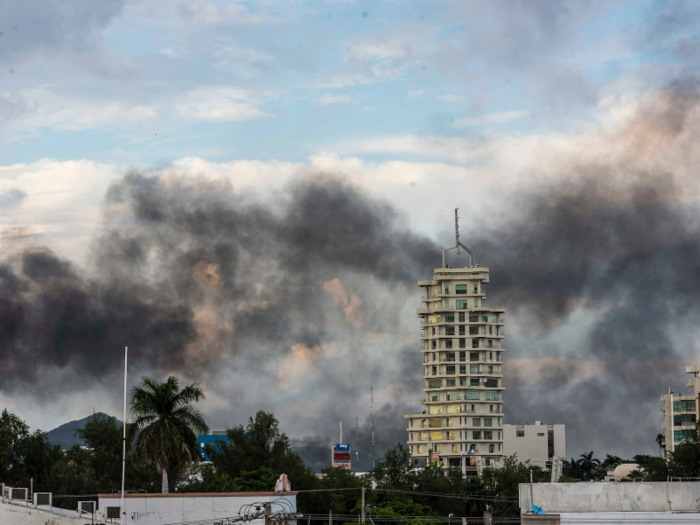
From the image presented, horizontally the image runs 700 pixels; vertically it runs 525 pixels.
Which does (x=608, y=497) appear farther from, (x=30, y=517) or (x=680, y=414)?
(x=680, y=414)

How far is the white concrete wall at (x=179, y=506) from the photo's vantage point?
231 ft

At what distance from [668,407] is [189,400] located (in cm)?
13478

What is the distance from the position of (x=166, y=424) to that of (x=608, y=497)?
37088 mm

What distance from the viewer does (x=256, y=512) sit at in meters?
69.5

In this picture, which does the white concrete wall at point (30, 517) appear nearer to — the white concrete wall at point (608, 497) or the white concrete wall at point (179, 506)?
the white concrete wall at point (179, 506)

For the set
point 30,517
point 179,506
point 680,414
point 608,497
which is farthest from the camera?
point 680,414

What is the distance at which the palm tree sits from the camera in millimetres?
75188

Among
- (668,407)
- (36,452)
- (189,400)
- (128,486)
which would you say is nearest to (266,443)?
(128,486)

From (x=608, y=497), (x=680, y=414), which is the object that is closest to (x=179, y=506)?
(x=608, y=497)

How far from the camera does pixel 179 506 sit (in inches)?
2788

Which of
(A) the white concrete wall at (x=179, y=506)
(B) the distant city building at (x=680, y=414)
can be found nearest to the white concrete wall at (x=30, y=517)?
(A) the white concrete wall at (x=179, y=506)

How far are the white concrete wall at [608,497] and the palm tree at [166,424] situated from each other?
32.0 meters

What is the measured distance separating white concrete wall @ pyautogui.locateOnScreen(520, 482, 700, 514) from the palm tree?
3198 cm

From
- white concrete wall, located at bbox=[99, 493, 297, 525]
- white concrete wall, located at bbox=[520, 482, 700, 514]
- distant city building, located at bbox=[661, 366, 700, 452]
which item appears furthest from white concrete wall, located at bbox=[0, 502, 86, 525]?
distant city building, located at bbox=[661, 366, 700, 452]
